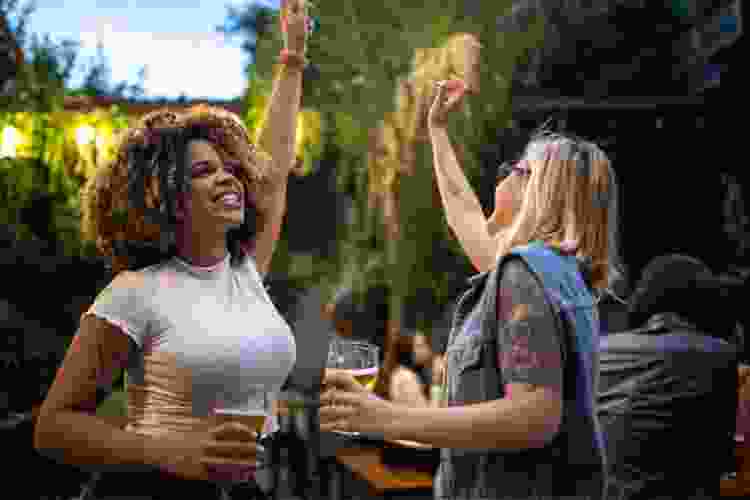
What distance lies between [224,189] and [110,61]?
18.9 feet

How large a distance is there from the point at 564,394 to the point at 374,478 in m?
2.17

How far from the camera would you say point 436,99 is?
183 centimetres

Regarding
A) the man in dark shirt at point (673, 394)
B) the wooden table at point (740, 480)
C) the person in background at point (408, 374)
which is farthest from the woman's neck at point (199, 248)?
the person in background at point (408, 374)

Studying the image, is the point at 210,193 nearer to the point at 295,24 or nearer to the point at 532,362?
the point at 295,24

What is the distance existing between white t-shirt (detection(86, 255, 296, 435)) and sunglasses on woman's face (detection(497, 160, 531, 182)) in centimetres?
56

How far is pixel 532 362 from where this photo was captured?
120cm

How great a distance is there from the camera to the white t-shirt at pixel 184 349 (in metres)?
Answer: 1.31

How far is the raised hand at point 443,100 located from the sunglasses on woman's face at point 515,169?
0.22 metres

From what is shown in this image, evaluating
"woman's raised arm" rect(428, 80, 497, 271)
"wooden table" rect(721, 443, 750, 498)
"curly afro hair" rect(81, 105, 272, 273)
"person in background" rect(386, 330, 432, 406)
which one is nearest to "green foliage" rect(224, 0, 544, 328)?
"person in background" rect(386, 330, 432, 406)

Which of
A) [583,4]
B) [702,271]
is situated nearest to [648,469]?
[702,271]

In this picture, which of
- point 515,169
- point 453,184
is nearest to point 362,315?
point 453,184

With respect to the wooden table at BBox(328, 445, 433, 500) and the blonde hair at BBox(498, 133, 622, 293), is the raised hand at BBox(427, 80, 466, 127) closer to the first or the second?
the blonde hair at BBox(498, 133, 622, 293)

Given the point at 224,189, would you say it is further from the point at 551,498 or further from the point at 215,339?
the point at 551,498

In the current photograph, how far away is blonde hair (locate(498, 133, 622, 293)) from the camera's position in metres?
1.40
